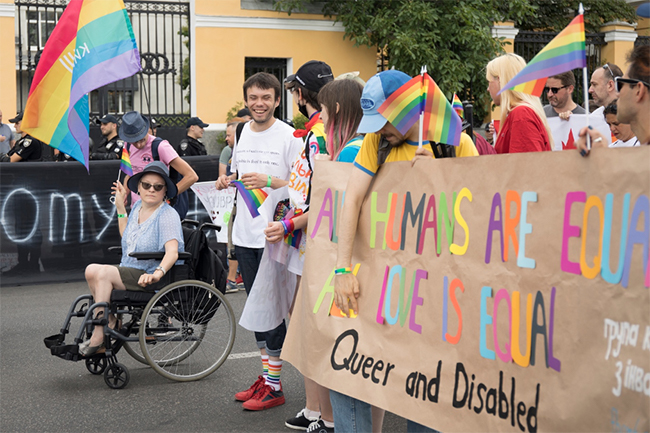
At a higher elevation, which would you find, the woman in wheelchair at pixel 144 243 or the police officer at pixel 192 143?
the police officer at pixel 192 143

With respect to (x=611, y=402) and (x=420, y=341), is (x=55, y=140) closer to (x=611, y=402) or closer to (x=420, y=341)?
(x=420, y=341)

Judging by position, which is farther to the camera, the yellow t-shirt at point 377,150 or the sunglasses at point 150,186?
the sunglasses at point 150,186

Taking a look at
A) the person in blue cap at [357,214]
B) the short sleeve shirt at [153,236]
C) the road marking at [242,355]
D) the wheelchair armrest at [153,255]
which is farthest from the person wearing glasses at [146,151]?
the person in blue cap at [357,214]

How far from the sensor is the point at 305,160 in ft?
13.8

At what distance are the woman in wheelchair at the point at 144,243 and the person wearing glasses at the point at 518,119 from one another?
2.48 meters

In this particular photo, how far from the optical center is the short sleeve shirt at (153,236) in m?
5.50

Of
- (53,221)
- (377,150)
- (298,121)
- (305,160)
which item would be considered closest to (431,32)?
(298,121)

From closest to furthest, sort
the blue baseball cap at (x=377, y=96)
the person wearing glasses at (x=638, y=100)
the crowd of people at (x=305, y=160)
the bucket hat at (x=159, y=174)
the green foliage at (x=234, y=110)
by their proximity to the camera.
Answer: the person wearing glasses at (x=638, y=100)
the blue baseball cap at (x=377, y=96)
the crowd of people at (x=305, y=160)
the bucket hat at (x=159, y=174)
the green foliage at (x=234, y=110)

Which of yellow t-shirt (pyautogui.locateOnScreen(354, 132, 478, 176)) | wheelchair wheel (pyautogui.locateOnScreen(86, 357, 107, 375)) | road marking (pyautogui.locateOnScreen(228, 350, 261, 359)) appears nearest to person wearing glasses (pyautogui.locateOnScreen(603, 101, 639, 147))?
yellow t-shirt (pyautogui.locateOnScreen(354, 132, 478, 176))

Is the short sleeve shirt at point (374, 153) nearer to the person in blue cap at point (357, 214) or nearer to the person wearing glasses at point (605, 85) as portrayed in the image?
the person in blue cap at point (357, 214)

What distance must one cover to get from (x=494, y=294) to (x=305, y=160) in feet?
6.10

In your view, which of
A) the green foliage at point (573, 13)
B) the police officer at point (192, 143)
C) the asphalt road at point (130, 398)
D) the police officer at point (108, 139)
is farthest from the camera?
the green foliage at point (573, 13)

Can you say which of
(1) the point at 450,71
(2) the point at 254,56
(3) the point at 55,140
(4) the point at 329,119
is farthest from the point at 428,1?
(4) the point at 329,119

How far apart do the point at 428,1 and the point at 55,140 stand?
41.4 feet
